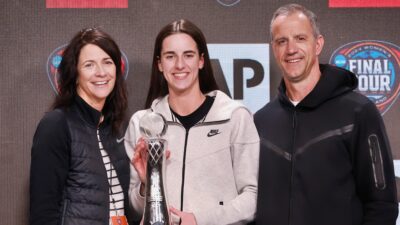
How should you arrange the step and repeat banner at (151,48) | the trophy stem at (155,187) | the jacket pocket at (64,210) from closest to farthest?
the trophy stem at (155,187) → the jacket pocket at (64,210) → the step and repeat banner at (151,48)

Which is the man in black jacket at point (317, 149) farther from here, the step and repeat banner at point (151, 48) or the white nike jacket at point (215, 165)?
the step and repeat banner at point (151, 48)

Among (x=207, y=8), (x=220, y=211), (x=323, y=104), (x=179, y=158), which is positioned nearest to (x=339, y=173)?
(x=323, y=104)

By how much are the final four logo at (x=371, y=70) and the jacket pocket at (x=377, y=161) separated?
2.29 feet

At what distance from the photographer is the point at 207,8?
254 centimetres

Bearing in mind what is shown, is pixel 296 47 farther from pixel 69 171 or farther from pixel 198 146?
pixel 69 171

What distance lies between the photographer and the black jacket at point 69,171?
190 cm

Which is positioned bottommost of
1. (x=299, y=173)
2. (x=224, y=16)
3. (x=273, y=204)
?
(x=273, y=204)

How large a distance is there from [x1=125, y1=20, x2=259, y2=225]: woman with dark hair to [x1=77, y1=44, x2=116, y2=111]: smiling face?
0.19m

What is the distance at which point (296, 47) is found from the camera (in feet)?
6.70

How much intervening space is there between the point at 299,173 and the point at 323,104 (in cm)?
27

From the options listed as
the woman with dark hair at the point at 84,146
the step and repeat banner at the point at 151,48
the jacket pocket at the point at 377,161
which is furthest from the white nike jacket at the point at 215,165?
the step and repeat banner at the point at 151,48

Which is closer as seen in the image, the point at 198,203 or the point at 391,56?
the point at 198,203

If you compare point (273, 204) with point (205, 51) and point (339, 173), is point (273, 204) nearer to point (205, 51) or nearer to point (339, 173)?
point (339, 173)

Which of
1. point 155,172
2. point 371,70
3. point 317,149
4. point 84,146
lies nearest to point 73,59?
point 84,146
